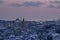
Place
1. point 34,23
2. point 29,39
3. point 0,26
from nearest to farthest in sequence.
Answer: point 29,39 → point 0,26 → point 34,23

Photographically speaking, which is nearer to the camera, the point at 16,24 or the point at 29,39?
the point at 29,39

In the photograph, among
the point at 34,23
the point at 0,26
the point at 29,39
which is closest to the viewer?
the point at 29,39

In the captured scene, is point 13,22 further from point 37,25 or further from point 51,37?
point 51,37

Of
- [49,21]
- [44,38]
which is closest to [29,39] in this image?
[44,38]

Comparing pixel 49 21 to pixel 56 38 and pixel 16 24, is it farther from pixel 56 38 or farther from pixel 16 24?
pixel 56 38

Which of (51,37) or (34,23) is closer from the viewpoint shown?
(51,37)

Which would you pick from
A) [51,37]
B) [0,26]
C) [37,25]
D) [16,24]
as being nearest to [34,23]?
[37,25]

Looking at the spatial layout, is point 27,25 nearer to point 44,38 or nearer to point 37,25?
point 37,25
